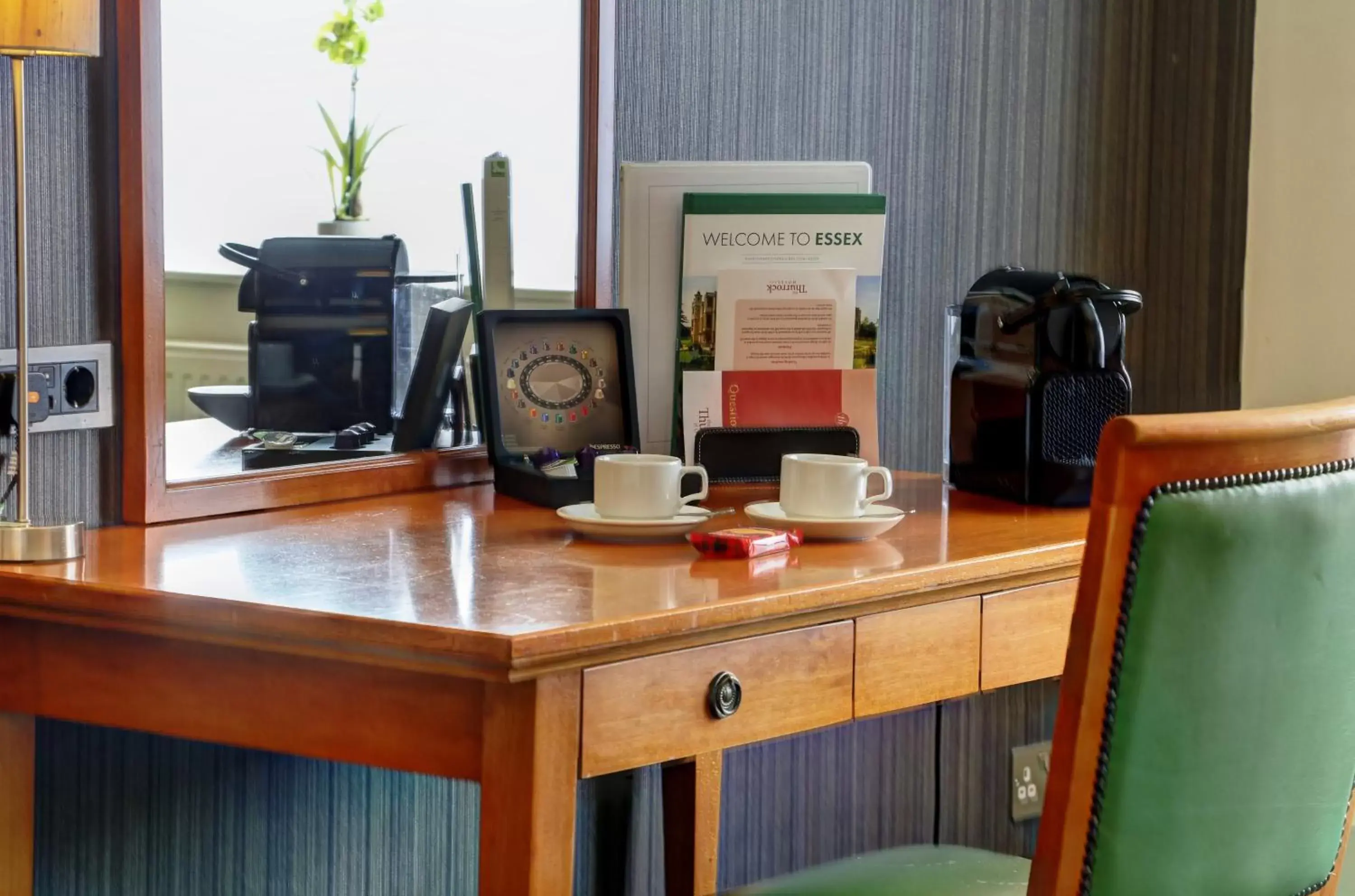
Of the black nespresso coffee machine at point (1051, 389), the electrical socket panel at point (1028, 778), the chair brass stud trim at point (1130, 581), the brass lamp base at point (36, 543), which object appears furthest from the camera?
the electrical socket panel at point (1028, 778)

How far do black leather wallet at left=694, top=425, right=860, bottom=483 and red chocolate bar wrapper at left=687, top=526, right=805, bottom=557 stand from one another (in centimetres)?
38

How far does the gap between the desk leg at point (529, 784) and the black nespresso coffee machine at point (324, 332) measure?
572 mm

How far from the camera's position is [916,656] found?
57.2 inches

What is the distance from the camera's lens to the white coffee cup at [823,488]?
1.56 metres

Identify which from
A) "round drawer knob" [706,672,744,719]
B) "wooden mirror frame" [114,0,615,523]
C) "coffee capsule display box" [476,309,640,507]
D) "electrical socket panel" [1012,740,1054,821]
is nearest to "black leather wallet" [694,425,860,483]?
"coffee capsule display box" [476,309,640,507]

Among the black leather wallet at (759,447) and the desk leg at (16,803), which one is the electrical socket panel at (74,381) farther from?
the black leather wallet at (759,447)

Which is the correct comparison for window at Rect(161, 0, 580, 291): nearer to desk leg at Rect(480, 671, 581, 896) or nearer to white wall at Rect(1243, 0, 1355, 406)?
desk leg at Rect(480, 671, 581, 896)

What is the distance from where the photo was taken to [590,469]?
1702 millimetres

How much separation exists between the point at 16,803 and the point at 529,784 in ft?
1.80

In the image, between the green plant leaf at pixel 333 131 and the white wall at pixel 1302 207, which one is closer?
the green plant leaf at pixel 333 131

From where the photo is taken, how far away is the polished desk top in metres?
1.16

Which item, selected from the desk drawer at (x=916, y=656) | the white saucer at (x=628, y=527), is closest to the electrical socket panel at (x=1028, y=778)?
the desk drawer at (x=916, y=656)

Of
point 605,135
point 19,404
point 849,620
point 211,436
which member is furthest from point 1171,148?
point 19,404

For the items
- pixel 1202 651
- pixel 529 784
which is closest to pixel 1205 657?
pixel 1202 651
